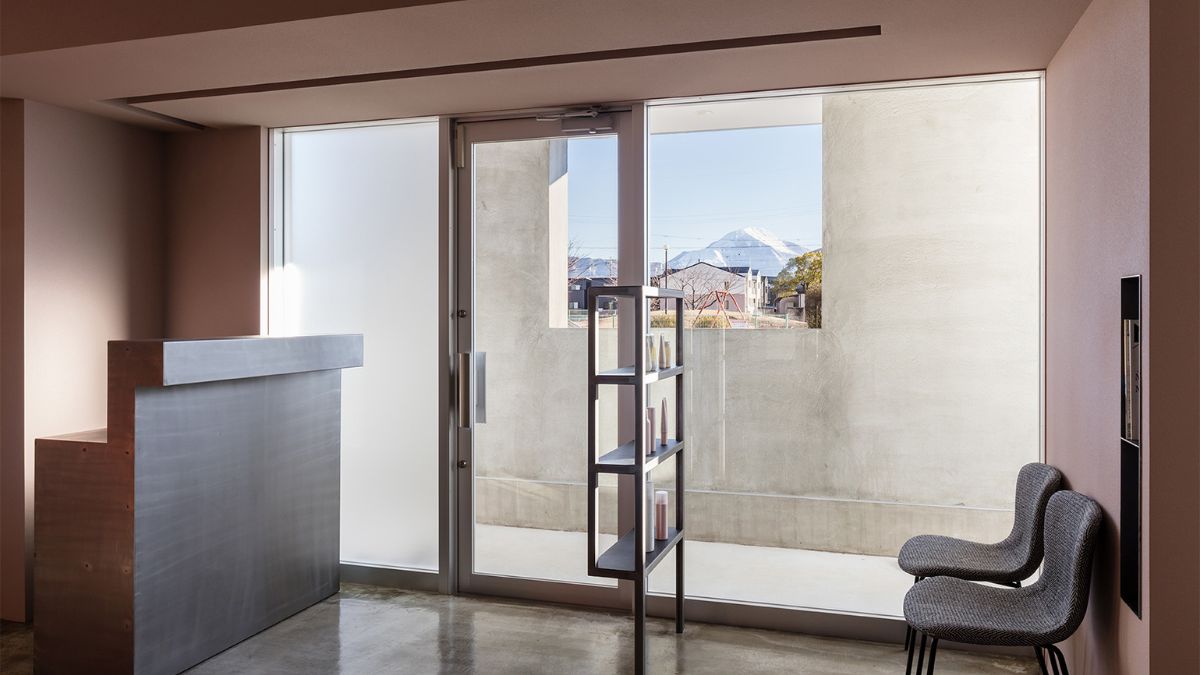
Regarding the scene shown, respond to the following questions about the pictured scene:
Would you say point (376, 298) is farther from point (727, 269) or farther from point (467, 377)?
point (727, 269)

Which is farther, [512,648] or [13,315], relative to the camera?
[13,315]

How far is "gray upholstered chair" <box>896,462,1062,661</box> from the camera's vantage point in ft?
9.59

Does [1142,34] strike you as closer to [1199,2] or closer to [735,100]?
[1199,2]

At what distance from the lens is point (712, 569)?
382 centimetres

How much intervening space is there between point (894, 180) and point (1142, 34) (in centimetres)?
141

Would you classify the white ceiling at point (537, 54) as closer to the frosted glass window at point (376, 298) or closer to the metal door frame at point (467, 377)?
the metal door frame at point (467, 377)

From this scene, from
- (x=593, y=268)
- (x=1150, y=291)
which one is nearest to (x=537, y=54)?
(x=593, y=268)

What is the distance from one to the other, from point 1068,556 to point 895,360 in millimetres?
1175

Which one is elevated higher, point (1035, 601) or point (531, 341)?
point (531, 341)

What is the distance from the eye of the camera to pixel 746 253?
3771 millimetres

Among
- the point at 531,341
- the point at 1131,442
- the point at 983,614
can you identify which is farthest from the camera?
the point at 531,341

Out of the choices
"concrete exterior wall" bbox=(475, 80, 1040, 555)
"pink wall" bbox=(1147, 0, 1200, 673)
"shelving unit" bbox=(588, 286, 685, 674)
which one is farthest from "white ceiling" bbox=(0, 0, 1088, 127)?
"shelving unit" bbox=(588, 286, 685, 674)

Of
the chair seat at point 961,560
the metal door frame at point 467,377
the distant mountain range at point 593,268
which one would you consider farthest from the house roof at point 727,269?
the chair seat at point 961,560

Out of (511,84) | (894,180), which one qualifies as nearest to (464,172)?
(511,84)
